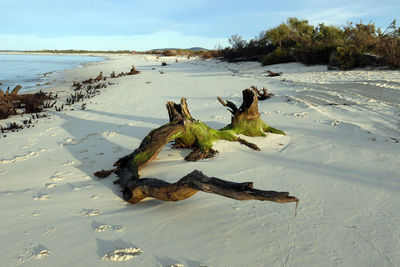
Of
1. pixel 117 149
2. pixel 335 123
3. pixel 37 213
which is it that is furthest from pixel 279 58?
pixel 37 213

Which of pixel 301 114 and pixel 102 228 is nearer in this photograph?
pixel 102 228

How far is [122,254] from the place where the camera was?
2.01 m

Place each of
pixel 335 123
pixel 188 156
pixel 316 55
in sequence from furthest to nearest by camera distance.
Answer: pixel 316 55 → pixel 335 123 → pixel 188 156

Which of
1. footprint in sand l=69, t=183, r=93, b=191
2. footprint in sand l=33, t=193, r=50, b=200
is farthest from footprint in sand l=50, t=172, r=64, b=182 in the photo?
footprint in sand l=33, t=193, r=50, b=200

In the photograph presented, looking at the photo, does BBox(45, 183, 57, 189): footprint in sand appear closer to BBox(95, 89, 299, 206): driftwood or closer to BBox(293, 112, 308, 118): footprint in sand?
BBox(95, 89, 299, 206): driftwood

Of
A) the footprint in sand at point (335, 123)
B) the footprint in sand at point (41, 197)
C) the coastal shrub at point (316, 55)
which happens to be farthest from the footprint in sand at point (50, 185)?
the coastal shrub at point (316, 55)

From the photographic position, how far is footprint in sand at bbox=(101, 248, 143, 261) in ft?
6.46

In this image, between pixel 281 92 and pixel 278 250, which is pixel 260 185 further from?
pixel 281 92

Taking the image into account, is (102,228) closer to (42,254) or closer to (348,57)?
(42,254)

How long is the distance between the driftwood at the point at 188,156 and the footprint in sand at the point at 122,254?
0.67 meters

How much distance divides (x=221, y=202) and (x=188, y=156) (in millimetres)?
1401

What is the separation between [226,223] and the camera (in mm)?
2371

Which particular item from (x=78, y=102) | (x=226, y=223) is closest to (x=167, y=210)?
(x=226, y=223)

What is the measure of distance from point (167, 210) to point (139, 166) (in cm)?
108
